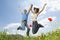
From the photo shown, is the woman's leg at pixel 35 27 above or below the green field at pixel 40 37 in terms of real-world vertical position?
above

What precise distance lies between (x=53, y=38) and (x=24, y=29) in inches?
35.1

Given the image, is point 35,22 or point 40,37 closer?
point 40,37

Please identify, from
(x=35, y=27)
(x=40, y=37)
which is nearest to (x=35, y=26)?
(x=35, y=27)

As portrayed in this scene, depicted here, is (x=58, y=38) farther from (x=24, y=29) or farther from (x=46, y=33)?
(x=24, y=29)

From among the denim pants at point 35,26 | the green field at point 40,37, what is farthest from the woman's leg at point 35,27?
the green field at point 40,37

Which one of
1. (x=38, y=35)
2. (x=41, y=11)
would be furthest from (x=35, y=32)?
(x=41, y=11)

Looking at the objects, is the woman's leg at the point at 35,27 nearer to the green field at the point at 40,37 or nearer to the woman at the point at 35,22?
the woman at the point at 35,22

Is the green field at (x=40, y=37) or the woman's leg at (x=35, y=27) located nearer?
the green field at (x=40, y=37)

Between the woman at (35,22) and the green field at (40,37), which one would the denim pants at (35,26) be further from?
the green field at (40,37)

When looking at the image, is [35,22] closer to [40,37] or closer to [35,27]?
[35,27]

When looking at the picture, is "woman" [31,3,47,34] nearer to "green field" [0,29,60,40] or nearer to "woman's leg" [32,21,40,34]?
"woman's leg" [32,21,40,34]

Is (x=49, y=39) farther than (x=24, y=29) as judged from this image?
No

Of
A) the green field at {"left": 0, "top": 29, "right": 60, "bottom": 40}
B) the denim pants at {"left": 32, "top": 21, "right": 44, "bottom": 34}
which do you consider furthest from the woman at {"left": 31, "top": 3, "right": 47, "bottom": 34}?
the green field at {"left": 0, "top": 29, "right": 60, "bottom": 40}

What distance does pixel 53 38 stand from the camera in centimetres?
567
